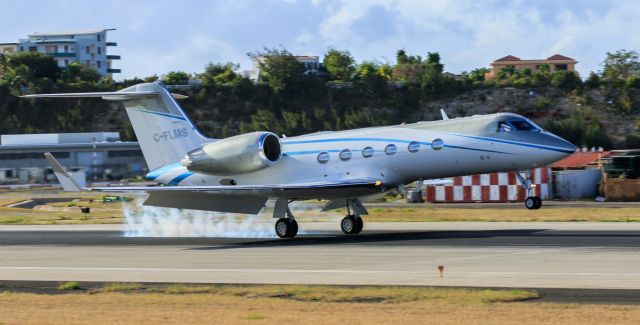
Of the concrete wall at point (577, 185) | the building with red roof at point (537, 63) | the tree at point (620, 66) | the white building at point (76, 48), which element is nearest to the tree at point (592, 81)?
the tree at point (620, 66)

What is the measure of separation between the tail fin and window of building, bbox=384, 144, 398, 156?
6.63 m

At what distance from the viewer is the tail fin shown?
30906mm

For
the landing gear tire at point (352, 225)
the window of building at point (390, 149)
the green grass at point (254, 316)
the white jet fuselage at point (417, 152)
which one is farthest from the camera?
the landing gear tire at point (352, 225)

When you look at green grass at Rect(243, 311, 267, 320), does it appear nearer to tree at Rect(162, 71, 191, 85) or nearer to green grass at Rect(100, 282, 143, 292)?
green grass at Rect(100, 282, 143, 292)

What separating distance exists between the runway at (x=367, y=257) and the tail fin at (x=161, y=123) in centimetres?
328

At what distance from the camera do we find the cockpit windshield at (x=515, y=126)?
87.5 feet

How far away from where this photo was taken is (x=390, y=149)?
89.0ft

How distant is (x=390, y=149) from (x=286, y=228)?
148 inches

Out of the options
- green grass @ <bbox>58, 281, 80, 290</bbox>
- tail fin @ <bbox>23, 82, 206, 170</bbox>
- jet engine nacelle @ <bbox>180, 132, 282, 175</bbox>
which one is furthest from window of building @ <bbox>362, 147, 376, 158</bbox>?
green grass @ <bbox>58, 281, 80, 290</bbox>

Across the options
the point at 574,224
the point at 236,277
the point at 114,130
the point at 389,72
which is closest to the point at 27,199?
the point at 114,130

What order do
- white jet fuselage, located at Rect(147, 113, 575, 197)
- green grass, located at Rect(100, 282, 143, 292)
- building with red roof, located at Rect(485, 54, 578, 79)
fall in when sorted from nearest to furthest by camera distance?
green grass, located at Rect(100, 282, 143, 292) < white jet fuselage, located at Rect(147, 113, 575, 197) < building with red roof, located at Rect(485, 54, 578, 79)

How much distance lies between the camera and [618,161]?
51156 millimetres

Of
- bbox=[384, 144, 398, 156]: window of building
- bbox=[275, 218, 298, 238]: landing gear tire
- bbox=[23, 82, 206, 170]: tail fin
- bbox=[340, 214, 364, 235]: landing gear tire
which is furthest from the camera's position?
bbox=[23, 82, 206, 170]: tail fin

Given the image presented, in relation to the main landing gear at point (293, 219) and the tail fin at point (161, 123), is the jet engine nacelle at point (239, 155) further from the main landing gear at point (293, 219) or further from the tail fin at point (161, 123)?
the tail fin at point (161, 123)
